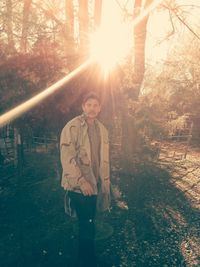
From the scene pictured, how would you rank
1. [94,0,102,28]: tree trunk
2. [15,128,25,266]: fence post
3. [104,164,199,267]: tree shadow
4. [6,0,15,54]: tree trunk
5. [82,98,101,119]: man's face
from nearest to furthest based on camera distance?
[82,98,101,119]: man's face → [104,164,199,267]: tree shadow → [15,128,25,266]: fence post → [6,0,15,54]: tree trunk → [94,0,102,28]: tree trunk

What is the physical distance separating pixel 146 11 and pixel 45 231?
879cm

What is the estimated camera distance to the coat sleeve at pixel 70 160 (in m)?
3.39

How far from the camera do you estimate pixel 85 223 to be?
3480 millimetres

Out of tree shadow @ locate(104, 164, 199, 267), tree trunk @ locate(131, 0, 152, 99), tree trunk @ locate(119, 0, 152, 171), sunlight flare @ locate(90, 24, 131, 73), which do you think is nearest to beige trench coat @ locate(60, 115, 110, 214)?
tree shadow @ locate(104, 164, 199, 267)

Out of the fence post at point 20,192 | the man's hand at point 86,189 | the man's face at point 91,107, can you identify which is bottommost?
the fence post at point 20,192

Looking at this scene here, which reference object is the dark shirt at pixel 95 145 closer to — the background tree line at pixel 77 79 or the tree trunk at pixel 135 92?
the background tree line at pixel 77 79

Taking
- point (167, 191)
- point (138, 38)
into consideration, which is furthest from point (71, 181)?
point (138, 38)

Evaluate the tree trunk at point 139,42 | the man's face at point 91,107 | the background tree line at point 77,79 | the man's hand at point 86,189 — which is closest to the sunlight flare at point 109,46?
the background tree line at point 77,79

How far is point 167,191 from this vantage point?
7207 mm

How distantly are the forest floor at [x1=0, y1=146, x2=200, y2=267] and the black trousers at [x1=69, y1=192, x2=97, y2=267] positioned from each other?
0.32 meters

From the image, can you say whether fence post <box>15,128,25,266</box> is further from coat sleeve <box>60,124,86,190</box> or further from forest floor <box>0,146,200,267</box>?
coat sleeve <box>60,124,86,190</box>

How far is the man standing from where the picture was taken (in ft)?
11.2

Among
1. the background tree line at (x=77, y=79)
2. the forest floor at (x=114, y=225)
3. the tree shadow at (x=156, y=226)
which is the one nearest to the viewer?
the forest floor at (x=114, y=225)

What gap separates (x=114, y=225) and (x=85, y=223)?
174cm
